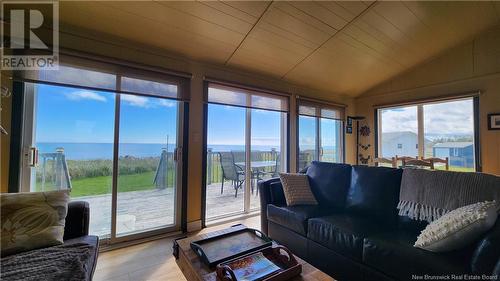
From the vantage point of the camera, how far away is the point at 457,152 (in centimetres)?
362

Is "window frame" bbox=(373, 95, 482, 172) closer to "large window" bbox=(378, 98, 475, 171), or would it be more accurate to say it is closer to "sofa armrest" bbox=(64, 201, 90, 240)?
"large window" bbox=(378, 98, 475, 171)

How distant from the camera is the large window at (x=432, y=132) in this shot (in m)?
3.53

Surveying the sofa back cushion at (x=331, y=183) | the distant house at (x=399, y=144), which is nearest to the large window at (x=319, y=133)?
the distant house at (x=399, y=144)

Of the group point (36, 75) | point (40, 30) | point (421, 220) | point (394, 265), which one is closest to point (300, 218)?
point (394, 265)

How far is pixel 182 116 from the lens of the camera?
2795 mm

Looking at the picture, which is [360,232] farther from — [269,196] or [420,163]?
[420,163]

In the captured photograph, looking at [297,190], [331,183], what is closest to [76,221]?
[297,190]

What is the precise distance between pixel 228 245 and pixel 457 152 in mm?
4214

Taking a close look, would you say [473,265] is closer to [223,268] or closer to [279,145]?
[223,268]

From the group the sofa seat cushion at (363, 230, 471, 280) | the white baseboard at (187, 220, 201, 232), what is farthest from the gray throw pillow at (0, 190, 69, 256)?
the sofa seat cushion at (363, 230, 471, 280)

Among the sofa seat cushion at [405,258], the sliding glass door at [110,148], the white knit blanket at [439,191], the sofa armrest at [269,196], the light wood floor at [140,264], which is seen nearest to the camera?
the sofa seat cushion at [405,258]

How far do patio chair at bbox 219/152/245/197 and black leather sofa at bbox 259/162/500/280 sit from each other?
105 centimetres

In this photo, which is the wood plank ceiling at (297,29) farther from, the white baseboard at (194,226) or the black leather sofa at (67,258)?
the white baseboard at (194,226)

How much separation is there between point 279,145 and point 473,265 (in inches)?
110
